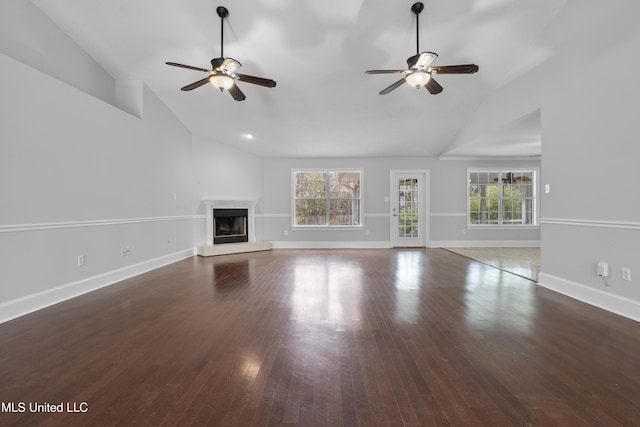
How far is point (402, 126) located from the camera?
20.3 feet

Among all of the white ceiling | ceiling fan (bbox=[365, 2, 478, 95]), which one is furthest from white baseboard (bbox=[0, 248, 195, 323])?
ceiling fan (bbox=[365, 2, 478, 95])

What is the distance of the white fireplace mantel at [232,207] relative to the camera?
6.80 metres

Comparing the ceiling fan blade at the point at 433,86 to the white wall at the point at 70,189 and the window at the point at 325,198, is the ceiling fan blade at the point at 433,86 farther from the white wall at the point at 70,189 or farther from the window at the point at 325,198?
the white wall at the point at 70,189

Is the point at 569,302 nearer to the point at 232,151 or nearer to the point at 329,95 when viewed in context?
the point at 329,95

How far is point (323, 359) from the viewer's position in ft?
6.64

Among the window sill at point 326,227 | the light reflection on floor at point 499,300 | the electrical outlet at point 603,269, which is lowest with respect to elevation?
the light reflection on floor at point 499,300

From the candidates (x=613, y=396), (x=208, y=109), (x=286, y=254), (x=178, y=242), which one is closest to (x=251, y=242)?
(x=286, y=254)

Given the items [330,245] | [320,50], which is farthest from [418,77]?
[330,245]

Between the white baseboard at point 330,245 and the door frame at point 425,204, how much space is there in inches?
13.9

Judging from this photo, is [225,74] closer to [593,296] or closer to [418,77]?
[418,77]

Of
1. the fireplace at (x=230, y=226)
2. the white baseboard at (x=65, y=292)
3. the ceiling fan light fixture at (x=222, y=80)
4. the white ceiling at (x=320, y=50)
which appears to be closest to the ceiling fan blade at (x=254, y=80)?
the ceiling fan light fixture at (x=222, y=80)

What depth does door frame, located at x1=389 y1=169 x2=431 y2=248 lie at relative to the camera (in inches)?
305

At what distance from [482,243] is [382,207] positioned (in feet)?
9.16

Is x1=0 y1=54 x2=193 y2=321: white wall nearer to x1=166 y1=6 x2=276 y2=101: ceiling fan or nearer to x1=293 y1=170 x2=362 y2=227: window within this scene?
x1=166 y1=6 x2=276 y2=101: ceiling fan
